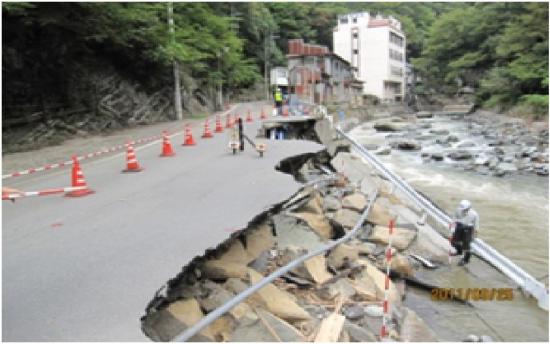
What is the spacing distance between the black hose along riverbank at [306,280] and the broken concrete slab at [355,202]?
0.09ft

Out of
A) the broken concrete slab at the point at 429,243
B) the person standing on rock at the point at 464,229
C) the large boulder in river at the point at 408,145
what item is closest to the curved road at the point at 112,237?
the broken concrete slab at the point at 429,243

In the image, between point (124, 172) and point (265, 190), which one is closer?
point (265, 190)

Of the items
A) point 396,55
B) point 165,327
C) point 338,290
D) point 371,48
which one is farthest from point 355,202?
point 396,55

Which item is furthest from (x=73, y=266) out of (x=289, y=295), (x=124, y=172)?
(x=124, y=172)

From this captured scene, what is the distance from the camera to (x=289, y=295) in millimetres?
5691

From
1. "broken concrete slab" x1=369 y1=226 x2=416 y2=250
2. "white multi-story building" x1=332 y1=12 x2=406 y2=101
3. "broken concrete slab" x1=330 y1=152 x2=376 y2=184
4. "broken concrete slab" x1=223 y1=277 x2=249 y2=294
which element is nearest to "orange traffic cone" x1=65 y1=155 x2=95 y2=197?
"broken concrete slab" x1=223 y1=277 x2=249 y2=294

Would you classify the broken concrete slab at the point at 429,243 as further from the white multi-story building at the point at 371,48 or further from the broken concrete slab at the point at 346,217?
the white multi-story building at the point at 371,48

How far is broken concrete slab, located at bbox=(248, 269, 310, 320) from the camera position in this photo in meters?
5.15

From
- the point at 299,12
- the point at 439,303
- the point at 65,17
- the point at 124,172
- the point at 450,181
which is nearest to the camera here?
the point at 439,303

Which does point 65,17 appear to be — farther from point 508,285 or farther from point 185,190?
point 508,285

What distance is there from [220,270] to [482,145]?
1192 inches

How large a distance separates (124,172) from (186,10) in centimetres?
1998

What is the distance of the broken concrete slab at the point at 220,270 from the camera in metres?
5.69

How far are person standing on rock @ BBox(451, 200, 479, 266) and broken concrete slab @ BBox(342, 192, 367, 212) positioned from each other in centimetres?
220
